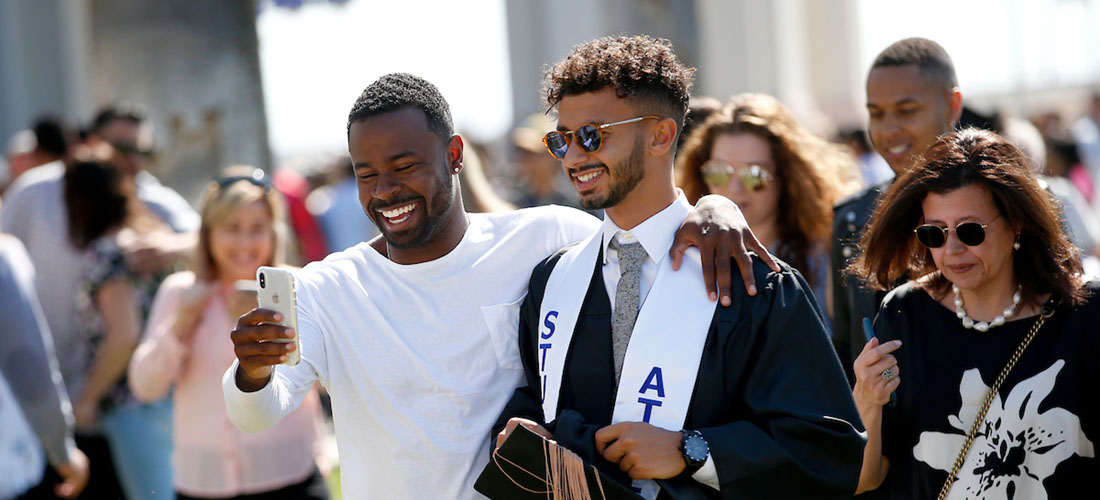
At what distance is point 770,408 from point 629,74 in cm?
94

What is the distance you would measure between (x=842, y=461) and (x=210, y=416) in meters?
3.13

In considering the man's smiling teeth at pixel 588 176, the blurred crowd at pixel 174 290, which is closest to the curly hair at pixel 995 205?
the blurred crowd at pixel 174 290

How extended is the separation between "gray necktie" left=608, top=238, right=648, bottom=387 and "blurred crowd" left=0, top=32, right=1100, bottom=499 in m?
1.63

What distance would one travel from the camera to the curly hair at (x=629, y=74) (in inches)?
132

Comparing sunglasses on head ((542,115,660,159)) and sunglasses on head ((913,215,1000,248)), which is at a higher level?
sunglasses on head ((542,115,660,159))

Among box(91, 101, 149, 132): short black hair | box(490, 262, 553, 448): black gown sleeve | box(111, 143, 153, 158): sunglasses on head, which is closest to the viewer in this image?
box(490, 262, 553, 448): black gown sleeve

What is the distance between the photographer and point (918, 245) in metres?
4.00

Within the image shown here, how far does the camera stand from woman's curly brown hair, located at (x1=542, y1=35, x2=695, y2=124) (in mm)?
3352

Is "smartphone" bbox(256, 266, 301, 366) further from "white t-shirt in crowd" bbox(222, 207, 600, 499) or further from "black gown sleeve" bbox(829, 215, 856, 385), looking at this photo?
"black gown sleeve" bbox(829, 215, 856, 385)

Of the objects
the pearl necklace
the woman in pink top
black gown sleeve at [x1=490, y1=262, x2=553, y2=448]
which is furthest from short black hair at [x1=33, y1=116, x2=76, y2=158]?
the pearl necklace

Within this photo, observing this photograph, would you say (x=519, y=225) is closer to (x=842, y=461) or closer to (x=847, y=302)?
(x=842, y=461)

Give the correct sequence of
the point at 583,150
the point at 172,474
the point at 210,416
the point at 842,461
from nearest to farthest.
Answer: the point at 842,461 → the point at 583,150 → the point at 210,416 → the point at 172,474

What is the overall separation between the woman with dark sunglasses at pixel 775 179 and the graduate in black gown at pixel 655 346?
183 centimetres

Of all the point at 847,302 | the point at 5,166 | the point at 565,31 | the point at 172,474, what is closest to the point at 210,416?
the point at 172,474
